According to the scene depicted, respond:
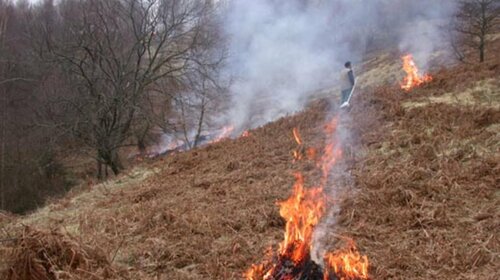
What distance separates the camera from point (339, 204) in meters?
8.23

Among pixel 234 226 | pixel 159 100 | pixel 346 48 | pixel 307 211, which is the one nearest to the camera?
pixel 307 211

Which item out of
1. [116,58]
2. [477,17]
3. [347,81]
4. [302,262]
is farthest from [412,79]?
[116,58]

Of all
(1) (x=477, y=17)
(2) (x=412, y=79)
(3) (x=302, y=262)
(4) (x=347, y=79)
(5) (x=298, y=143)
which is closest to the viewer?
(3) (x=302, y=262)

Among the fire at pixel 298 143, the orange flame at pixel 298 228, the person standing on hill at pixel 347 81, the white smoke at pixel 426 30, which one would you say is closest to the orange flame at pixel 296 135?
the fire at pixel 298 143

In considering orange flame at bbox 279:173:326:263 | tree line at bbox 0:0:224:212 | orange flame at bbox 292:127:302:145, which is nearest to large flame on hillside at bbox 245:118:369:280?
orange flame at bbox 279:173:326:263

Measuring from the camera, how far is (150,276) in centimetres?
648

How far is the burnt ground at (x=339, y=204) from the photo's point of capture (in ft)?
19.7

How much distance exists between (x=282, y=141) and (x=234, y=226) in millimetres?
Result: 5386

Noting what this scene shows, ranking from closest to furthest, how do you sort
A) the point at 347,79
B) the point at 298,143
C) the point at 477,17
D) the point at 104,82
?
the point at 298,143 < the point at 347,79 < the point at 477,17 < the point at 104,82

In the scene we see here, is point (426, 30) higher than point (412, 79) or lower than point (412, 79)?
higher

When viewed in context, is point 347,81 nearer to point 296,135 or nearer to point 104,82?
point 296,135

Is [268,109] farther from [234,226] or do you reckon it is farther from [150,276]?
[150,276]

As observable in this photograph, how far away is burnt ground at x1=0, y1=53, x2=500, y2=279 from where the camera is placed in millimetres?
5992

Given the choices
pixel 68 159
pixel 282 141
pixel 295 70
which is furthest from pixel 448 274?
pixel 68 159
